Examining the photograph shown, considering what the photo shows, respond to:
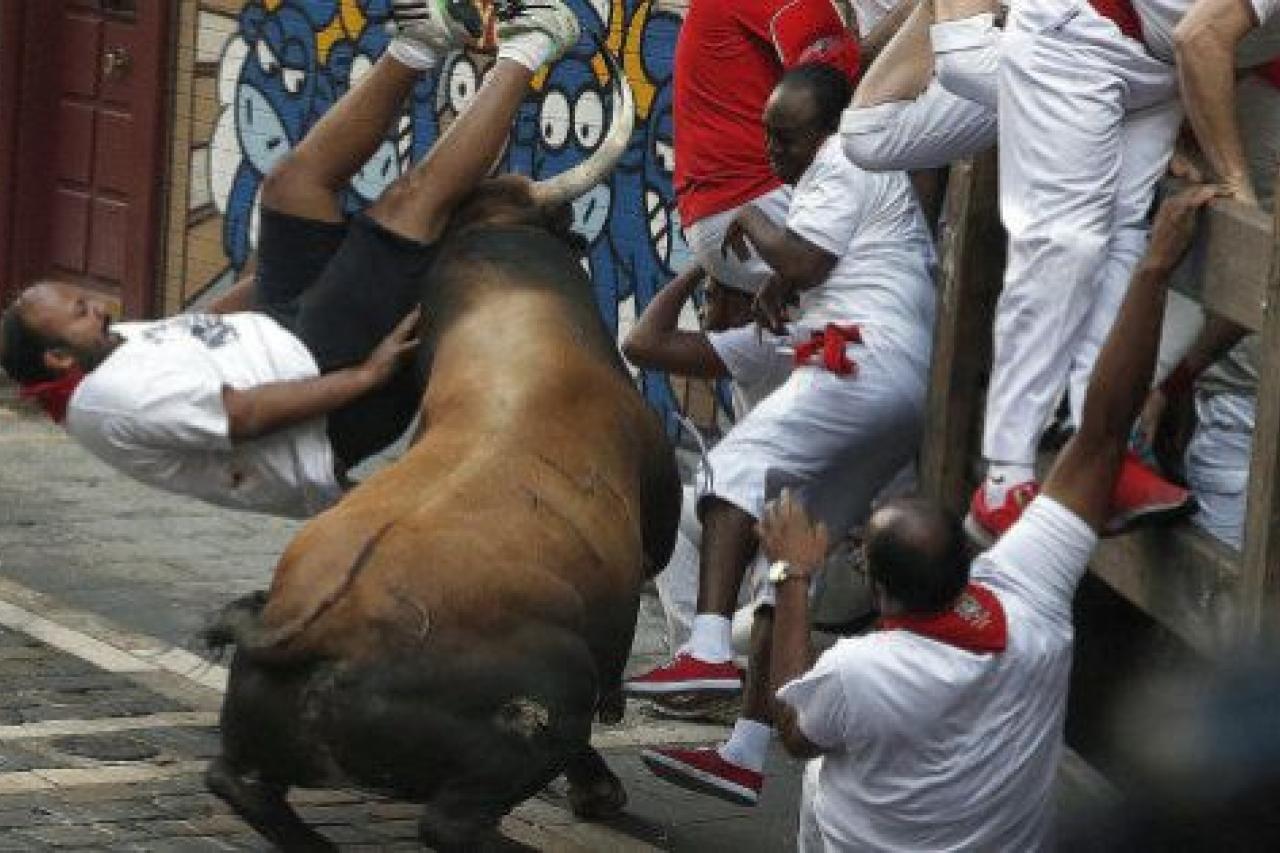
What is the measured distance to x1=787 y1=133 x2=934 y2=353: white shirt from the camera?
8.91m

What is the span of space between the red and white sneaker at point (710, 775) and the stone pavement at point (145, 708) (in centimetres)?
27

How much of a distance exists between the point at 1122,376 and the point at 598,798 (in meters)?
2.38

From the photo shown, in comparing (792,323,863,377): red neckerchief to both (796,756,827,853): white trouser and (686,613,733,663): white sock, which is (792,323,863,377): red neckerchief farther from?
(796,756,827,853): white trouser

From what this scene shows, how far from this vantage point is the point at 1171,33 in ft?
24.1

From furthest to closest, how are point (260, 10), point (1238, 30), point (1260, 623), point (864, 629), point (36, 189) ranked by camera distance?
1. point (36, 189)
2. point (260, 10)
3. point (864, 629)
4. point (1238, 30)
5. point (1260, 623)

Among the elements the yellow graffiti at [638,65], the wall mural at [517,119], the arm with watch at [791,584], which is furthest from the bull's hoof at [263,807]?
the yellow graffiti at [638,65]

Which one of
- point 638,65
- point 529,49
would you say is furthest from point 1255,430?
point 638,65

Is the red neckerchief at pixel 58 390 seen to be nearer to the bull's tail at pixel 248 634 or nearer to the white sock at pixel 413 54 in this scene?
the bull's tail at pixel 248 634

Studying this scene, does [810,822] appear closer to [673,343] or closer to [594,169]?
[594,169]

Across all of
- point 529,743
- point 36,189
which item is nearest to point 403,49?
point 529,743

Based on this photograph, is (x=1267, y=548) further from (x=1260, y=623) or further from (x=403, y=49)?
(x=403, y=49)

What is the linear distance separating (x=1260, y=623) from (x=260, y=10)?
931 centimetres

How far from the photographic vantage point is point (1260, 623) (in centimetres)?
666

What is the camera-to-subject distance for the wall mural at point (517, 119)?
12930mm
